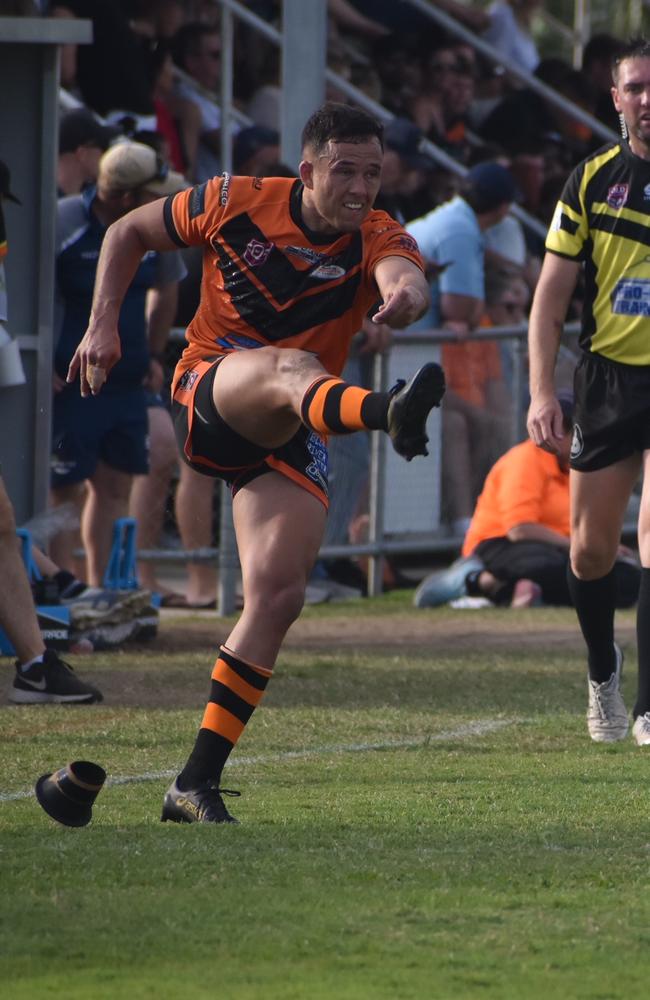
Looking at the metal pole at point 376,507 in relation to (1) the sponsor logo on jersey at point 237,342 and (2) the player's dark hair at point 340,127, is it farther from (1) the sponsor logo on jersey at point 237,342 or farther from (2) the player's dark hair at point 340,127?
(2) the player's dark hair at point 340,127

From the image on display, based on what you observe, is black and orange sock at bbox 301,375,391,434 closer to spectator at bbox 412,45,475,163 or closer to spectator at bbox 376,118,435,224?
spectator at bbox 376,118,435,224

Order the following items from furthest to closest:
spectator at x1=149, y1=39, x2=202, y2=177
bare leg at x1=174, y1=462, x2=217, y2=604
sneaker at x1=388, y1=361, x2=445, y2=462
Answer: spectator at x1=149, y1=39, x2=202, y2=177, bare leg at x1=174, y1=462, x2=217, y2=604, sneaker at x1=388, y1=361, x2=445, y2=462

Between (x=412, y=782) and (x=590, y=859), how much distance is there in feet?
4.36

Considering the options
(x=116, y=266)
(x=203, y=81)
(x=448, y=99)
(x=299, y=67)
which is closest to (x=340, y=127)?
(x=116, y=266)

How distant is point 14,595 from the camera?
779 centimetres

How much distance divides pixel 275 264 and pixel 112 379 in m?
4.81

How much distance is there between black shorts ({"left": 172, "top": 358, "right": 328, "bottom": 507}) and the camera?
5.46m

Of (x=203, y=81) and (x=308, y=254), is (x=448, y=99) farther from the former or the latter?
(x=308, y=254)

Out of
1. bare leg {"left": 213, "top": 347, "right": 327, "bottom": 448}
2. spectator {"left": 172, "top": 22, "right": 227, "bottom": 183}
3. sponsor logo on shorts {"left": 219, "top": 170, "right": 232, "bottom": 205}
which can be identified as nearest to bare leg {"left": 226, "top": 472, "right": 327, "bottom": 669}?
bare leg {"left": 213, "top": 347, "right": 327, "bottom": 448}

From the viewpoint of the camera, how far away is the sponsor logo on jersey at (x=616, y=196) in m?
6.74

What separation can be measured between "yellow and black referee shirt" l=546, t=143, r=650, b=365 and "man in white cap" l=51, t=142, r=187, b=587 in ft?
11.4

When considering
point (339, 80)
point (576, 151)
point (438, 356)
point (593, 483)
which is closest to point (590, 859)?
point (593, 483)

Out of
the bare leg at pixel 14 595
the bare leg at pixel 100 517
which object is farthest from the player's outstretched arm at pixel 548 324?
the bare leg at pixel 100 517

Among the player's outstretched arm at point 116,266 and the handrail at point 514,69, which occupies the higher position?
the handrail at point 514,69
